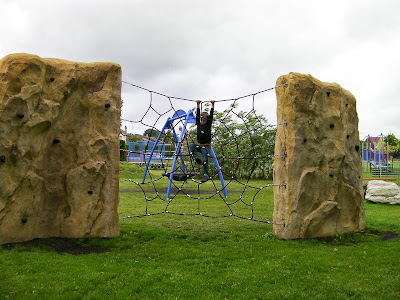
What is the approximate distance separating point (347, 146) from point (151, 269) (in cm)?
513

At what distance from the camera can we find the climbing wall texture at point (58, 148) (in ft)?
18.8

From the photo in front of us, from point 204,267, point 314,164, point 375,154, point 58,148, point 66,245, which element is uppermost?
point 375,154

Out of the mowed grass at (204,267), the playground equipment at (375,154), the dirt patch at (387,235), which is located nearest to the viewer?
the mowed grass at (204,267)

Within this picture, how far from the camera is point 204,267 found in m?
5.32

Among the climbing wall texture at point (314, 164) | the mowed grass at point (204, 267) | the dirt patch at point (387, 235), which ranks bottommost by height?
the mowed grass at point (204, 267)

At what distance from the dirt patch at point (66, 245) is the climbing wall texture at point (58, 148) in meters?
0.13

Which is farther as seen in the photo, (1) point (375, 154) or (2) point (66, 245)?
(1) point (375, 154)

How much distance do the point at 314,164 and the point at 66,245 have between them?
503cm

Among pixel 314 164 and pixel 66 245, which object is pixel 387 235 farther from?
pixel 66 245

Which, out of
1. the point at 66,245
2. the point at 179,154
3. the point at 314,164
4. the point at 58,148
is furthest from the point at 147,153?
the point at 314,164

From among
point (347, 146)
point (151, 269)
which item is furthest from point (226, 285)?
point (347, 146)

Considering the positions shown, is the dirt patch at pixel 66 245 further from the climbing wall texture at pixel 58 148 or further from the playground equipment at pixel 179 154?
the playground equipment at pixel 179 154

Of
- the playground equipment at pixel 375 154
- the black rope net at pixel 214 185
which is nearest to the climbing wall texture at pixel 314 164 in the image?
the black rope net at pixel 214 185

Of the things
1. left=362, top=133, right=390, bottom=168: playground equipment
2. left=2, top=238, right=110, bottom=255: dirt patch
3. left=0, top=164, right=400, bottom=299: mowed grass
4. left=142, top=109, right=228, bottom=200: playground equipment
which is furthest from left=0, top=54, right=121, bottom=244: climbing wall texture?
left=362, top=133, right=390, bottom=168: playground equipment
